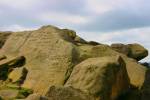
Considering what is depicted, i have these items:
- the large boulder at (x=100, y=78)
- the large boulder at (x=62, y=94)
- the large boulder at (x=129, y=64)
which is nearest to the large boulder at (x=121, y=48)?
the large boulder at (x=129, y=64)

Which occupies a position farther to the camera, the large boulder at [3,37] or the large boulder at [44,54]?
the large boulder at [3,37]

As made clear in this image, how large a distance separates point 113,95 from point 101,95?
1546 millimetres

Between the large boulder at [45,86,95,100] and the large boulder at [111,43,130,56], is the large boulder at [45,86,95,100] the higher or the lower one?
the higher one

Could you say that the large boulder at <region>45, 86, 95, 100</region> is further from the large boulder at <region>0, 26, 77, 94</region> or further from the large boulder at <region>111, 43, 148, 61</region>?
the large boulder at <region>111, 43, 148, 61</region>

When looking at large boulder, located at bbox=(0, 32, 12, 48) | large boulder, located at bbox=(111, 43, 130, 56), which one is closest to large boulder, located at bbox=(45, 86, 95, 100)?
large boulder, located at bbox=(111, 43, 130, 56)

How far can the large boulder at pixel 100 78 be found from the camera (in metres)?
23.4

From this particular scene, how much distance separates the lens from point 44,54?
98.0ft

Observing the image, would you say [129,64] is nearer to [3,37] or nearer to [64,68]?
[64,68]

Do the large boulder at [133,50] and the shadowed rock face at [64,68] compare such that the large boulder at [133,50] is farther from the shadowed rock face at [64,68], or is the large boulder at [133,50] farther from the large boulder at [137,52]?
the shadowed rock face at [64,68]

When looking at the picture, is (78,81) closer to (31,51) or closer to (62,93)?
(62,93)

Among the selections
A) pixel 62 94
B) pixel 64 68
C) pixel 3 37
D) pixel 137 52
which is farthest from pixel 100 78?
pixel 3 37

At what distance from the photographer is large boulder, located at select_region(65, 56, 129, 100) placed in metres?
23.4

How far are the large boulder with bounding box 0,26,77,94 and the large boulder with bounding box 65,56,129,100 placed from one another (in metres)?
3.18

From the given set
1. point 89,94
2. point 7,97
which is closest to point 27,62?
point 7,97
